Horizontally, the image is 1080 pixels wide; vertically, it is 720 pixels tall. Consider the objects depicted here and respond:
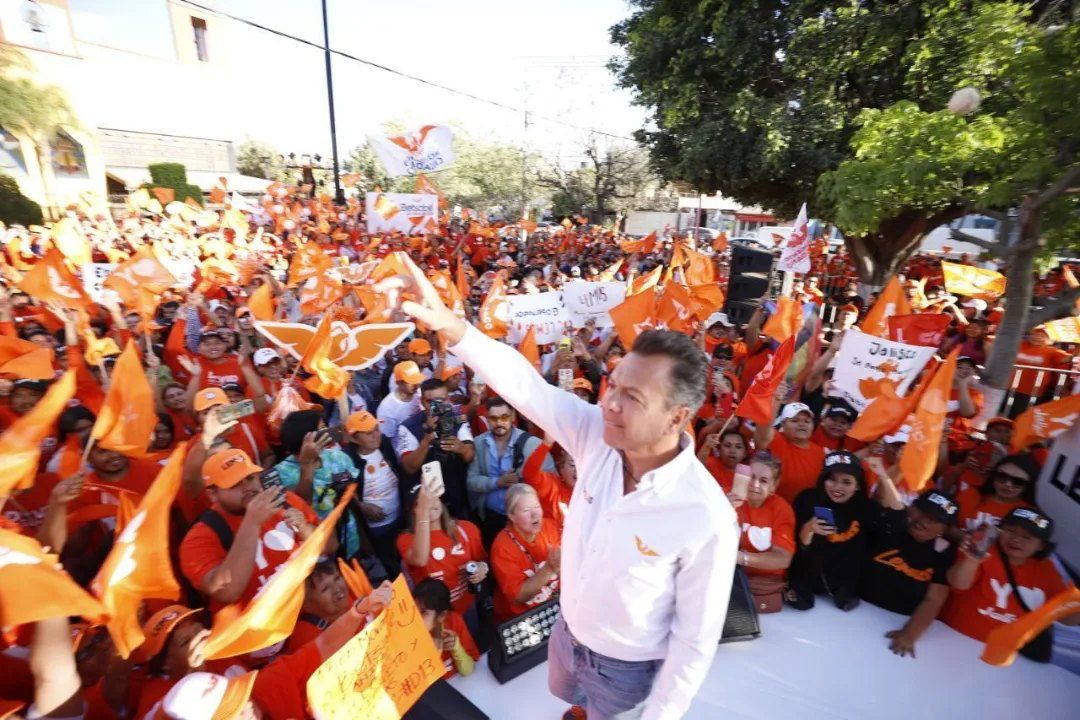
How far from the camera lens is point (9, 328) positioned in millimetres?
4797

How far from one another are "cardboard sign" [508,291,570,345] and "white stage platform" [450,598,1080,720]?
4.06 meters

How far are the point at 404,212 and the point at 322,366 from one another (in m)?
8.61

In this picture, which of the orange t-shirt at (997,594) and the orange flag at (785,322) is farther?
the orange flag at (785,322)

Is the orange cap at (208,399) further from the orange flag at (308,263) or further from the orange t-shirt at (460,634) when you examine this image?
the orange flag at (308,263)

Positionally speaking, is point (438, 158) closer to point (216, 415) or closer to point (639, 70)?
point (639, 70)

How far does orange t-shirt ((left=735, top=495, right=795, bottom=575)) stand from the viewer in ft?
10.6

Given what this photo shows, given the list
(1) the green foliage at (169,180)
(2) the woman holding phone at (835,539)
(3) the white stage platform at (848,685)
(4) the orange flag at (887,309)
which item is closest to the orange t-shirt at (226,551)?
(3) the white stage platform at (848,685)

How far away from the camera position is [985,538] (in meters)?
3.06

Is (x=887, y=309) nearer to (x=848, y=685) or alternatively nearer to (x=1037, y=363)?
(x=1037, y=363)

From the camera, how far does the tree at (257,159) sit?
146ft

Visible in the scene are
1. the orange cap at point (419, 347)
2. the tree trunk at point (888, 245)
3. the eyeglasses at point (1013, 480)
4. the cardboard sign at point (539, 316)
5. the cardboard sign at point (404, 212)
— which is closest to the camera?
the eyeglasses at point (1013, 480)

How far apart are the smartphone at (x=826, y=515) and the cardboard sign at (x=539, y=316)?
12.0ft

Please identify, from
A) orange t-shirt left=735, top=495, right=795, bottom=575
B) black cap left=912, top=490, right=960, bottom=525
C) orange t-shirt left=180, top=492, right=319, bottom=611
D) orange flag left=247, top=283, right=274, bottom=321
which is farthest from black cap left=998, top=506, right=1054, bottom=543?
orange flag left=247, top=283, right=274, bottom=321

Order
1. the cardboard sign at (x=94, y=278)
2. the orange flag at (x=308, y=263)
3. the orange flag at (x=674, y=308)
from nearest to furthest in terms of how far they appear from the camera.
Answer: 1. the orange flag at (x=674, y=308)
2. the cardboard sign at (x=94, y=278)
3. the orange flag at (x=308, y=263)
